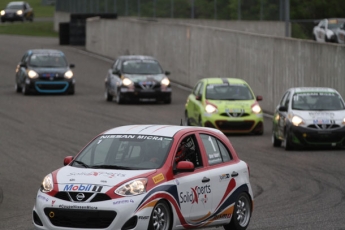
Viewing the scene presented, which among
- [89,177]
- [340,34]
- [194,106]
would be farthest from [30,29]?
[89,177]

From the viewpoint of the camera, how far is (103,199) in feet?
35.2

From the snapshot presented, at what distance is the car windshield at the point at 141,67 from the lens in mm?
35625

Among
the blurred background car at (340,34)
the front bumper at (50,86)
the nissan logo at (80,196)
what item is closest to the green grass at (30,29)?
the blurred background car at (340,34)

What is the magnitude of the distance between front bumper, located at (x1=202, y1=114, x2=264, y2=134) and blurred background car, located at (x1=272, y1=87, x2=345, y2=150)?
7.49ft

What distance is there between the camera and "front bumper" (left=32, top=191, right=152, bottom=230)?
1062 centimetres

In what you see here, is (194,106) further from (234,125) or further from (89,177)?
(89,177)

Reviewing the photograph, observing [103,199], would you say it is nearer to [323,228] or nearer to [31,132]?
[323,228]

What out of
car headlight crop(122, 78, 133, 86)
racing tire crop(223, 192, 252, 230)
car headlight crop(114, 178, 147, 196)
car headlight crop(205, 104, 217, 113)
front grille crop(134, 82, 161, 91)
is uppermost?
car headlight crop(114, 178, 147, 196)

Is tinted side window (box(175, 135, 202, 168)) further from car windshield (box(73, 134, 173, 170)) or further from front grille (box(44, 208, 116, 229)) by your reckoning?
front grille (box(44, 208, 116, 229))

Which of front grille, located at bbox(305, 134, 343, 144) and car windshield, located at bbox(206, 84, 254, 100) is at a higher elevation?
car windshield, located at bbox(206, 84, 254, 100)

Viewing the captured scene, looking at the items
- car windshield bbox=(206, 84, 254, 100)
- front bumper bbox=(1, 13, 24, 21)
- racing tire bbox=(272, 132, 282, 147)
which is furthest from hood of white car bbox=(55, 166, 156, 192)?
front bumper bbox=(1, 13, 24, 21)

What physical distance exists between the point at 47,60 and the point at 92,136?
41.3ft

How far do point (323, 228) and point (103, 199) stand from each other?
365cm

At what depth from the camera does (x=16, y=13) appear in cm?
8406
